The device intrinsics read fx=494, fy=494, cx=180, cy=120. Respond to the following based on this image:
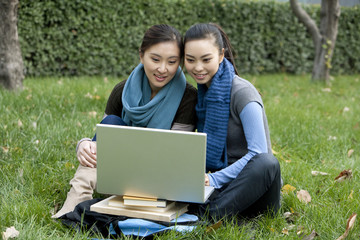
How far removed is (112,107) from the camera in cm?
312

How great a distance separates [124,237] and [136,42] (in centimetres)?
625

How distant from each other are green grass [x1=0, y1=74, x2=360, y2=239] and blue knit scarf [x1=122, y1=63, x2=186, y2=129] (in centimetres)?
69

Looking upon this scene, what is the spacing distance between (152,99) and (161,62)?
9.9 inches

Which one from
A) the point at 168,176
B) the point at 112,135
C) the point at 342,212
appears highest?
the point at 112,135

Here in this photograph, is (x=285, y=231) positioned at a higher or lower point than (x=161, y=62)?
lower

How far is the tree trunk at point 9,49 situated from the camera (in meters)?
5.39

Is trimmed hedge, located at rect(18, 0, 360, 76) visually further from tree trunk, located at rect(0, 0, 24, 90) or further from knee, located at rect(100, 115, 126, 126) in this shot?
knee, located at rect(100, 115, 126, 126)

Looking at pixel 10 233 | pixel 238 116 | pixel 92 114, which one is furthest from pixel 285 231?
pixel 92 114

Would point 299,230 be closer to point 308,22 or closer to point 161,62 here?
point 161,62

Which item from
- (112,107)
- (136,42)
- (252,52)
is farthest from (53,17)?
(112,107)

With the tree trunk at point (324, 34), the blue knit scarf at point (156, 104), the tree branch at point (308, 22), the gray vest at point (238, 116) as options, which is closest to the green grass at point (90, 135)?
the gray vest at point (238, 116)

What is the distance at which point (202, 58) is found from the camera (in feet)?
A: 8.98

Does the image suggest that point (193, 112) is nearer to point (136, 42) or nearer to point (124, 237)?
point (124, 237)

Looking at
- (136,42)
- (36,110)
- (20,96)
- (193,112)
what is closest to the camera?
(193,112)
